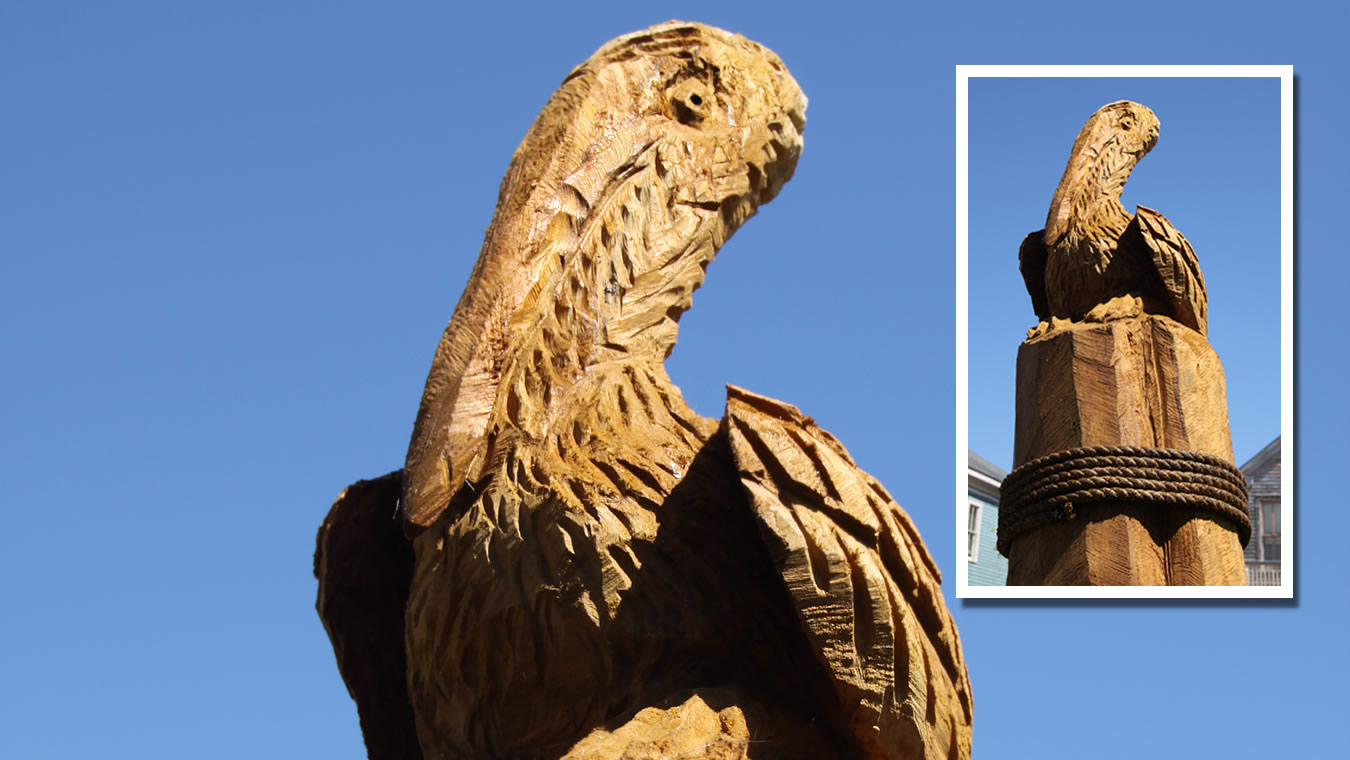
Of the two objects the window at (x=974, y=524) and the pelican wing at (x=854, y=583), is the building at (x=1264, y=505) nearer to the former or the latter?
the window at (x=974, y=524)

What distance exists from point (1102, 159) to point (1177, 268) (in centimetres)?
63

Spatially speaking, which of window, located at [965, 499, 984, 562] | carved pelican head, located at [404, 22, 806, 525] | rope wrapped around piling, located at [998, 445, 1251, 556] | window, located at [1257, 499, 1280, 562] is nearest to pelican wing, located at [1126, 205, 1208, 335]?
rope wrapped around piling, located at [998, 445, 1251, 556]

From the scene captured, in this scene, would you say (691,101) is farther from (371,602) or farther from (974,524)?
(974,524)

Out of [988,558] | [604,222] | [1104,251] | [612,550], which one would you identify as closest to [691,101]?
[604,222]

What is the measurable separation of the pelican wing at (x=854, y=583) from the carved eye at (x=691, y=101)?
1.10 metres

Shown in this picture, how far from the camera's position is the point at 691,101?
16.2ft

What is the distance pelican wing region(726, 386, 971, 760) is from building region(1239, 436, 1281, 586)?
399cm

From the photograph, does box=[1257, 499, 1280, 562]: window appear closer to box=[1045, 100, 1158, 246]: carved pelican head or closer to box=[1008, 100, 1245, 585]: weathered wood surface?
box=[1045, 100, 1158, 246]: carved pelican head

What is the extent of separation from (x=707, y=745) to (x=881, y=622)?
0.43 metres

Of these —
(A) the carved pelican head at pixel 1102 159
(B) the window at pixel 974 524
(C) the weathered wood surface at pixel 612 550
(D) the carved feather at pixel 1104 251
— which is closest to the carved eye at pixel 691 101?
(C) the weathered wood surface at pixel 612 550

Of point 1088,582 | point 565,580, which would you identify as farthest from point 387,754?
point 1088,582

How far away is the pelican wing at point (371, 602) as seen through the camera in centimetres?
455

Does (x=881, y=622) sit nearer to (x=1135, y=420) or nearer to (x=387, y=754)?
(x=387, y=754)

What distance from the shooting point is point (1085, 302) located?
20.5 ft
